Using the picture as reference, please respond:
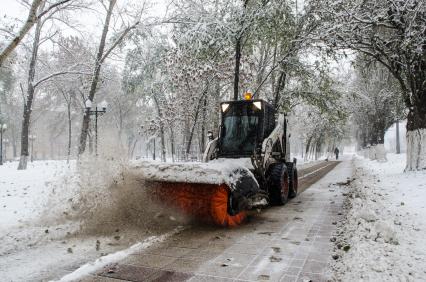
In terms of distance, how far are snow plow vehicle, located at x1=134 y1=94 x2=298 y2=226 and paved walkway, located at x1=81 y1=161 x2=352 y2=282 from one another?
0.46 m

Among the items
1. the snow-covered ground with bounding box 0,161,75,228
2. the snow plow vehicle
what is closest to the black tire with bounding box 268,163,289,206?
the snow plow vehicle

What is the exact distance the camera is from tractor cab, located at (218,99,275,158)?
916cm

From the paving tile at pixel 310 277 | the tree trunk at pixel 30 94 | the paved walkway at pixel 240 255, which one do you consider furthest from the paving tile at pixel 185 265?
the tree trunk at pixel 30 94

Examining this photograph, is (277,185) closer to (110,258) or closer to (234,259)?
(234,259)

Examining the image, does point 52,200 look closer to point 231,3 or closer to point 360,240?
point 360,240

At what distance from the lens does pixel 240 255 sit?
5.25 meters

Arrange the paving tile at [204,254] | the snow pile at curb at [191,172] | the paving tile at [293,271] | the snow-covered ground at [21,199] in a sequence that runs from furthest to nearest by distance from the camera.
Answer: the snow-covered ground at [21,199]
the snow pile at curb at [191,172]
the paving tile at [204,254]
the paving tile at [293,271]

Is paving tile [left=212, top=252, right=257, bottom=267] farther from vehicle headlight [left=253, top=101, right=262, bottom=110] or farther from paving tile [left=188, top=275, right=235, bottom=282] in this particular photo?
vehicle headlight [left=253, top=101, right=262, bottom=110]

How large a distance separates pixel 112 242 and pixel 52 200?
2.27m

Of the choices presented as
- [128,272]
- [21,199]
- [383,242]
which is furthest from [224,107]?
[21,199]

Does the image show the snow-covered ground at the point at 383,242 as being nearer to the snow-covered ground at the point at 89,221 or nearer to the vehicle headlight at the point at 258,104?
the snow-covered ground at the point at 89,221

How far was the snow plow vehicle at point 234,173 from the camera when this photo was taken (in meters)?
6.63

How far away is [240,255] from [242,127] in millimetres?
4586

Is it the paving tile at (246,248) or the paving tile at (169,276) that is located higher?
the paving tile at (246,248)
